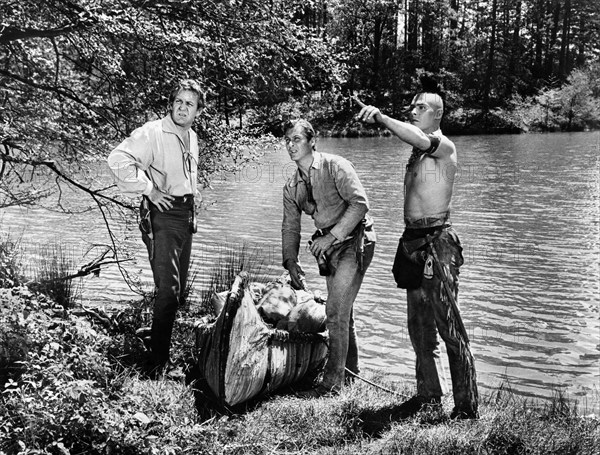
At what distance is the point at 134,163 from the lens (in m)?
4.24

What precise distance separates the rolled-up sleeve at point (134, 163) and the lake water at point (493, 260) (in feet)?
8.36

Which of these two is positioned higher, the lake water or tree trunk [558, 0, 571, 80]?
tree trunk [558, 0, 571, 80]

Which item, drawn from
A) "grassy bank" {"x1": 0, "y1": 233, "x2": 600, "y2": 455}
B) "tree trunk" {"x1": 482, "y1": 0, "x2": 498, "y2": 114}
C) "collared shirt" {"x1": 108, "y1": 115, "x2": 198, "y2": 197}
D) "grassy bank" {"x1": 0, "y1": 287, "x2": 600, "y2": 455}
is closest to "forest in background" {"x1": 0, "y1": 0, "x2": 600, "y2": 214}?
"collared shirt" {"x1": 108, "y1": 115, "x2": 198, "y2": 197}

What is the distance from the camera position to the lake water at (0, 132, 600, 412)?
6.91 m

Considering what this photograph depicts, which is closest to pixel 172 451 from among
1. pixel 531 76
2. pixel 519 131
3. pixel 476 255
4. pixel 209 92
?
pixel 209 92

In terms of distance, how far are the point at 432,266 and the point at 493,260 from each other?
23.2 feet

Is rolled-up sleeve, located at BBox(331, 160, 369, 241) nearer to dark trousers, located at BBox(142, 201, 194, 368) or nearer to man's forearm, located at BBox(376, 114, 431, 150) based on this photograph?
man's forearm, located at BBox(376, 114, 431, 150)

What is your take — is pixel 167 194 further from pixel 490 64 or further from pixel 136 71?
pixel 490 64

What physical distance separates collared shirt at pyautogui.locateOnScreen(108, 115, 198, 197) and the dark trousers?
16cm

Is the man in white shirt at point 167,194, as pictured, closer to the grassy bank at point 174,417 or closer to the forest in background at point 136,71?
the grassy bank at point 174,417

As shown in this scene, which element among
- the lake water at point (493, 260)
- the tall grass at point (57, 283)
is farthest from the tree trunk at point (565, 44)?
the tall grass at point (57, 283)

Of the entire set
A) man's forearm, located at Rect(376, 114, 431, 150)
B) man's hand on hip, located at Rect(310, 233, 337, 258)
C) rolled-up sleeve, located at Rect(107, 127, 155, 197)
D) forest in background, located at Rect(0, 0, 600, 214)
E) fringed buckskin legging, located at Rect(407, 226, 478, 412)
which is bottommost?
fringed buckskin legging, located at Rect(407, 226, 478, 412)

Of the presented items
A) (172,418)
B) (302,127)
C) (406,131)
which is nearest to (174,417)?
(172,418)

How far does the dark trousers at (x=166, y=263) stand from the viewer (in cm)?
446
